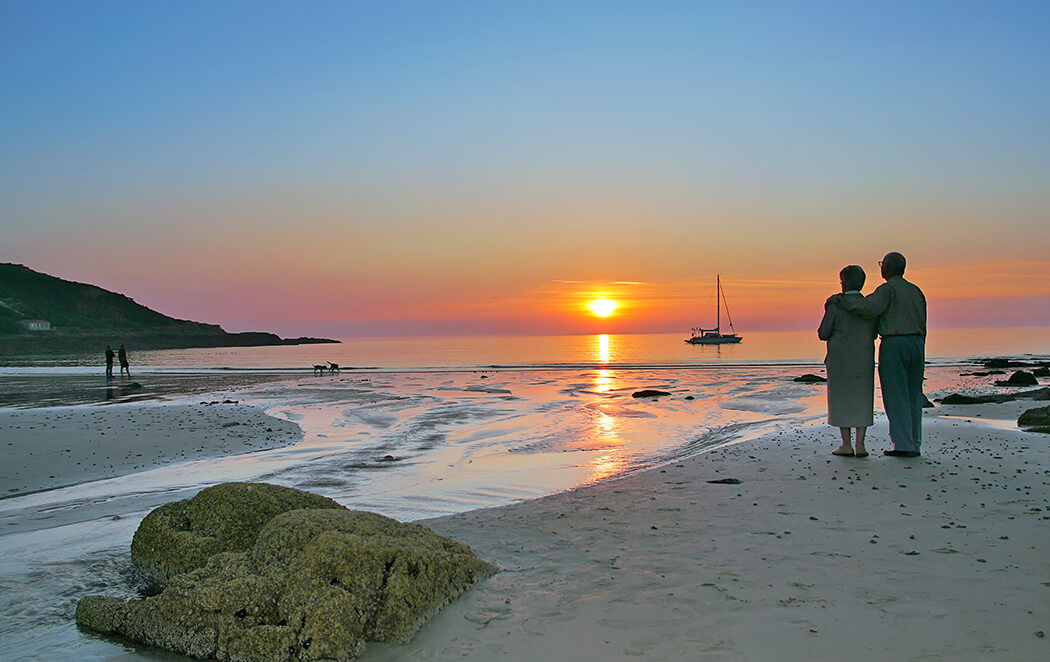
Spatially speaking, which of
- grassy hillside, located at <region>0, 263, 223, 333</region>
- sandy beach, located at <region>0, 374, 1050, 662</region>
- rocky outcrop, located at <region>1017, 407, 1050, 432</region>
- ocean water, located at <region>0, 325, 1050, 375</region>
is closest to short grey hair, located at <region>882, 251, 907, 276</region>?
sandy beach, located at <region>0, 374, 1050, 662</region>

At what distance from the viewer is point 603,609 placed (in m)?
4.27

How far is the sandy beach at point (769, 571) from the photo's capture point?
3734mm

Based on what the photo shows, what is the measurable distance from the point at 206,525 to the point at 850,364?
788cm

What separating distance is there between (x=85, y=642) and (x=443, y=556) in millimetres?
2321

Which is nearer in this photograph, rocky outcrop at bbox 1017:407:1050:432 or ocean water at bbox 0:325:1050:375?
rocky outcrop at bbox 1017:407:1050:432

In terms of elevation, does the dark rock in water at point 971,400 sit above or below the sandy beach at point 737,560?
above

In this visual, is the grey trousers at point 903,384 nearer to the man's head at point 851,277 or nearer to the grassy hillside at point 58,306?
the man's head at point 851,277

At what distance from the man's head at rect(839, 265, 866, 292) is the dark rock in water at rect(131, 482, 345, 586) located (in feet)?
23.7

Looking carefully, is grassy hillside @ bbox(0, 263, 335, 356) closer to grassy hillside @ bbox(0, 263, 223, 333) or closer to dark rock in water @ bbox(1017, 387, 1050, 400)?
grassy hillside @ bbox(0, 263, 223, 333)

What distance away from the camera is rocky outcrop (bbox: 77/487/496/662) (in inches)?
154

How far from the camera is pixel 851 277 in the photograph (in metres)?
9.30

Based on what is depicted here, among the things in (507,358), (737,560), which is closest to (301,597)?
(737,560)

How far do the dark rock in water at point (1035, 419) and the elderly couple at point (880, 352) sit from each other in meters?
4.86

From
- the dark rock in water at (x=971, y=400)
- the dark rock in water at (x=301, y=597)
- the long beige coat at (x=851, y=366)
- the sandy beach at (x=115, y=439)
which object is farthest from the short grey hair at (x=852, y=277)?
the sandy beach at (x=115, y=439)
